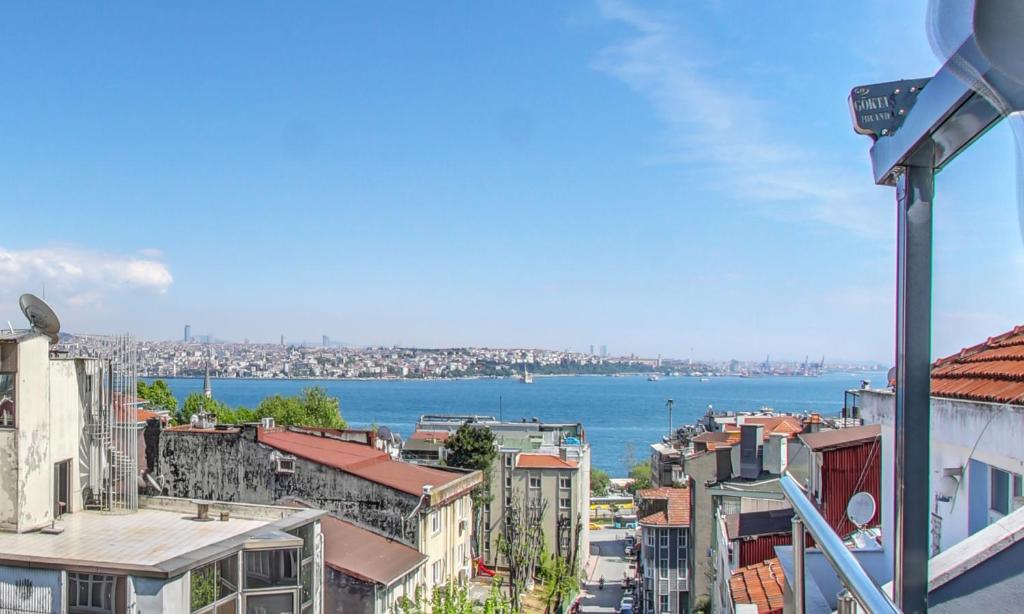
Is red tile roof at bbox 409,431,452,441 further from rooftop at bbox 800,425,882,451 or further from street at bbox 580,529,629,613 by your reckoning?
rooftop at bbox 800,425,882,451

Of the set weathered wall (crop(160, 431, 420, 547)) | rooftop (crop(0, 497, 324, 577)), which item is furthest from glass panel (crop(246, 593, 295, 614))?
weathered wall (crop(160, 431, 420, 547))

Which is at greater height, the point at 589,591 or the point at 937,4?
the point at 937,4

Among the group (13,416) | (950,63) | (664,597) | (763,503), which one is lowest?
(664,597)

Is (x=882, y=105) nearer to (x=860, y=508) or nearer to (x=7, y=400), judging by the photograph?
(x=860, y=508)

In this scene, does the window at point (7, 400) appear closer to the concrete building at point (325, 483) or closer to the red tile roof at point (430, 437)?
the concrete building at point (325, 483)

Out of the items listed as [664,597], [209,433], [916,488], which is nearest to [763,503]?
[664,597]

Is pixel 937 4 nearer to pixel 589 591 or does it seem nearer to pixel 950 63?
pixel 950 63
